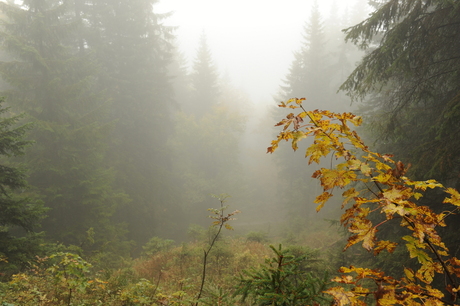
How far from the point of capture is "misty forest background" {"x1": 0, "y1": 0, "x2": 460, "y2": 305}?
637cm

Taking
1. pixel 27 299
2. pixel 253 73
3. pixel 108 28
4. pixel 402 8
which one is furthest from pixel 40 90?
pixel 253 73

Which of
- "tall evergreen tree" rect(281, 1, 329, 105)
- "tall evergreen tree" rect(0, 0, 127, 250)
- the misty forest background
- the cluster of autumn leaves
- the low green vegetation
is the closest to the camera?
the cluster of autumn leaves

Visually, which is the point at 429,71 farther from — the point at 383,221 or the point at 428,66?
the point at 383,221

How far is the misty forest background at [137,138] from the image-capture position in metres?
6.37

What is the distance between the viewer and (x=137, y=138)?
59.7 feet

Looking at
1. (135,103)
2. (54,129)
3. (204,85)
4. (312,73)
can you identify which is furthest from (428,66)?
(204,85)

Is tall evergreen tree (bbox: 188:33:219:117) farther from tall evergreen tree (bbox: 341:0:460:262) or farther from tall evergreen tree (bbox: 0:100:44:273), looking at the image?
tall evergreen tree (bbox: 341:0:460:262)

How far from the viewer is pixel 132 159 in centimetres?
1745

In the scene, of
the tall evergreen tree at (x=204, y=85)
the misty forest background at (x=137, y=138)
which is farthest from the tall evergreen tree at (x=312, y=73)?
the tall evergreen tree at (x=204, y=85)

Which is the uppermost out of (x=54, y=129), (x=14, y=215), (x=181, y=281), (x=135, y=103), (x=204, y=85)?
(x=204, y=85)

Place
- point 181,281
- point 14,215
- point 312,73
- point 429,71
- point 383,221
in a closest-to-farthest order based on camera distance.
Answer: point 383,221
point 181,281
point 429,71
point 14,215
point 312,73

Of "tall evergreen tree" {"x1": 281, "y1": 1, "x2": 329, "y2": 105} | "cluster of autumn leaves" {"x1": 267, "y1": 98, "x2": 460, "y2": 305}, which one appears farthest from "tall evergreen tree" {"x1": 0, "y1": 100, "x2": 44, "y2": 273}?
"tall evergreen tree" {"x1": 281, "y1": 1, "x2": 329, "y2": 105}

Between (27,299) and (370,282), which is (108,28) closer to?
(27,299)

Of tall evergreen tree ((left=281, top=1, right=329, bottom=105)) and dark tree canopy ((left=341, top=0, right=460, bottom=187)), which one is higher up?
tall evergreen tree ((left=281, top=1, right=329, bottom=105))
